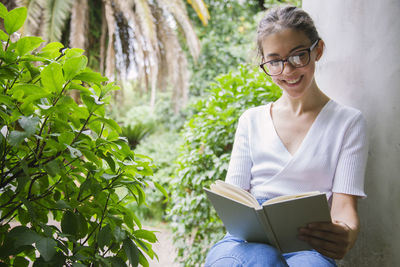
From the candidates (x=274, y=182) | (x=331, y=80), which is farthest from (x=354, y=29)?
(x=274, y=182)

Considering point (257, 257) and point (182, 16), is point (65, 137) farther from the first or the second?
point (182, 16)

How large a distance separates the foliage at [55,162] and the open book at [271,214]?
0.27 m

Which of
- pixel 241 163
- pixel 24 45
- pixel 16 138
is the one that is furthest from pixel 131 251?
pixel 241 163

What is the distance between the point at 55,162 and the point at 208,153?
1.24 metres

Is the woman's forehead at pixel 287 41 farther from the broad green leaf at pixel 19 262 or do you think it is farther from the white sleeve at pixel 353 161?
the broad green leaf at pixel 19 262

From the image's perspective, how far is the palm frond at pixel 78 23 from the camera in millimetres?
2525

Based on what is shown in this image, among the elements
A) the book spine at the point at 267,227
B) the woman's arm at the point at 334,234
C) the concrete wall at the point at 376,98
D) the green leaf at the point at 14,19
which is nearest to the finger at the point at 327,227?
the woman's arm at the point at 334,234

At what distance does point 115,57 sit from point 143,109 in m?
2.23

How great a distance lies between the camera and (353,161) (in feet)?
3.49

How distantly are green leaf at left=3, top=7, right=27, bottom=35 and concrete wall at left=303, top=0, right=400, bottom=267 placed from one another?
3.58 feet

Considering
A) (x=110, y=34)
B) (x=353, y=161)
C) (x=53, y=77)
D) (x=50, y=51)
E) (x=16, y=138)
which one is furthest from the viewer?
(x=110, y=34)

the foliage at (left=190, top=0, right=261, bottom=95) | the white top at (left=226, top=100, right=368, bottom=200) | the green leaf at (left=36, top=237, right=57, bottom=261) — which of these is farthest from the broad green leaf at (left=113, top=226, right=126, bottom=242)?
the foliage at (left=190, top=0, right=261, bottom=95)

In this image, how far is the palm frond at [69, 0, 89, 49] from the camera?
8.29ft

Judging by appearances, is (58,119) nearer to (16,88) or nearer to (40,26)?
(16,88)
